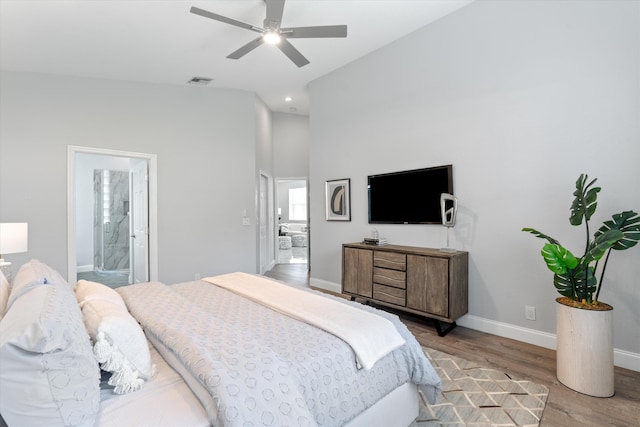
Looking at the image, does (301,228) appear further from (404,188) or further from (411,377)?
(411,377)

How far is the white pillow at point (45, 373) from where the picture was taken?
0.86m

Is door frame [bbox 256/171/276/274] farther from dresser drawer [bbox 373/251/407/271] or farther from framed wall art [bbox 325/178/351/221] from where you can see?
dresser drawer [bbox 373/251/407/271]

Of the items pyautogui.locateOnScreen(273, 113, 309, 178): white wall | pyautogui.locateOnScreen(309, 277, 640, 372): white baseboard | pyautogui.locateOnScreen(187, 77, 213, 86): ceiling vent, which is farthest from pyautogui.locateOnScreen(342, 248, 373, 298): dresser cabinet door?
pyautogui.locateOnScreen(273, 113, 309, 178): white wall

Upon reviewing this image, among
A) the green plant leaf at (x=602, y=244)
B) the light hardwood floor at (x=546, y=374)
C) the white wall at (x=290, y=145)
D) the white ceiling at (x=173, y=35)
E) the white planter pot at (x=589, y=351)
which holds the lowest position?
the light hardwood floor at (x=546, y=374)

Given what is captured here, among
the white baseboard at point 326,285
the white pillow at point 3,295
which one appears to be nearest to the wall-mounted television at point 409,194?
the white baseboard at point 326,285

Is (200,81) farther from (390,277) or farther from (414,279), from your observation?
(414,279)

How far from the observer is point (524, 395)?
6.67 feet

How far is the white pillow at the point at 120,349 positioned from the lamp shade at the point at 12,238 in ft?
7.16

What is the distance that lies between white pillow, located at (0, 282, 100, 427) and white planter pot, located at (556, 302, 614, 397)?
259 cm

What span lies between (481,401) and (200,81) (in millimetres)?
4836

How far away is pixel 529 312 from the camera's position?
9.23 ft

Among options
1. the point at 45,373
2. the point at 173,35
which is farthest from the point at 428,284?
the point at 173,35

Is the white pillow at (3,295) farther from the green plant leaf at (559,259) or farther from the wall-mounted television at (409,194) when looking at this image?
the wall-mounted television at (409,194)

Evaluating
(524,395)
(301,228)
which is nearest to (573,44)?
(524,395)
